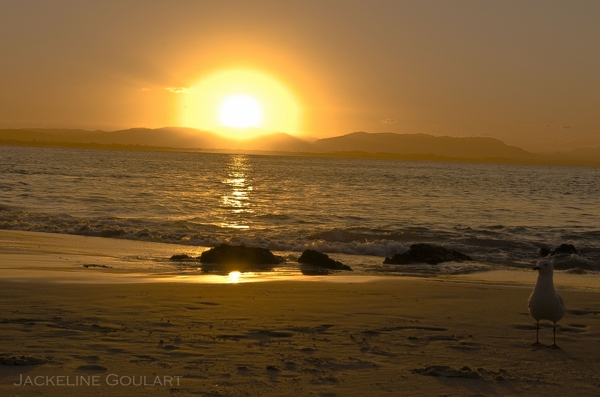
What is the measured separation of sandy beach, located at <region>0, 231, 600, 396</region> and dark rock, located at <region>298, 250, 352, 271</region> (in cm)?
314

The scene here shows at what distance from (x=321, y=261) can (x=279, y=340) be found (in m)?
7.17

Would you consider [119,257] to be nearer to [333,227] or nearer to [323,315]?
[323,315]

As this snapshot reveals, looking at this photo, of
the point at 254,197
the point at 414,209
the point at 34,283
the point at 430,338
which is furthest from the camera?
the point at 254,197

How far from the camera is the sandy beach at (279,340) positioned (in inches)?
209

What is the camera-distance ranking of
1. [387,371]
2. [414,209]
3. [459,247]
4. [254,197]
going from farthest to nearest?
1. [254,197]
2. [414,209]
3. [459,247]
4. [387,371]

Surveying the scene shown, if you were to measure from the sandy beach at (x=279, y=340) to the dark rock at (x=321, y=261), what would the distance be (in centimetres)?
314

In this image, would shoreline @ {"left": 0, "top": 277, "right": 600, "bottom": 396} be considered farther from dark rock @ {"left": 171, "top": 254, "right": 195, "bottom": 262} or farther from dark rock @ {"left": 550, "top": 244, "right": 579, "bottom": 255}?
dark rock @ {"left": 550, "top": 244, "right": 579, "bottom": 255}

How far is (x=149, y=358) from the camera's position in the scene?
5.81m

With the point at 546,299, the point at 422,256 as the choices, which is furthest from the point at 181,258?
the point at 546,299

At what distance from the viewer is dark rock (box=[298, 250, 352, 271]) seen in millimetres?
13547

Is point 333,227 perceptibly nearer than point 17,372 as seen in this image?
No

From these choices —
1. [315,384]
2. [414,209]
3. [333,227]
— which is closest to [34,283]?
[315,384]

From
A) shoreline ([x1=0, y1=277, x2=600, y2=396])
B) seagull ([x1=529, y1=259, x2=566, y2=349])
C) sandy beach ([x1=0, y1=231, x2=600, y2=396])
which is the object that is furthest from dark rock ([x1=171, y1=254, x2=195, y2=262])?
seagull ([x1=529, y1=259, x2=566, y2=349])

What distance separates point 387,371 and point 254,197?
32.1 m
